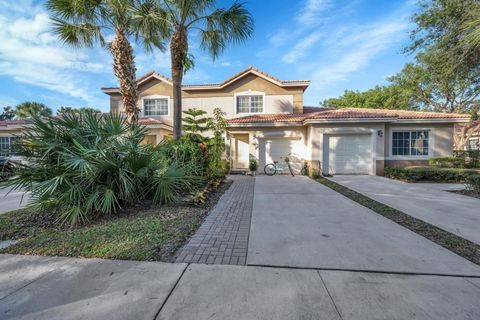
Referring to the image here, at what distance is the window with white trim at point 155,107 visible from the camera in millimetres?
16656

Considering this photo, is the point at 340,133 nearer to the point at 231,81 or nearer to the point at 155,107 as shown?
the point at 231,81

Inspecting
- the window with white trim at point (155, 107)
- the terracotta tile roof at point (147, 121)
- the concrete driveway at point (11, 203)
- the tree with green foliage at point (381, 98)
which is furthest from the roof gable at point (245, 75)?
the tree with green foliage at point (381, 98)

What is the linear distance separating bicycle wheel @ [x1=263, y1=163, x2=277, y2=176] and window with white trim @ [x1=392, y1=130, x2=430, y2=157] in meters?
7.37

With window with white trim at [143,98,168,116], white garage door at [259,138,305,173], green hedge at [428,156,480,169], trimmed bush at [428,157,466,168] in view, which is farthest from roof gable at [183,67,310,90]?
green hedge at [428,156,480,169]

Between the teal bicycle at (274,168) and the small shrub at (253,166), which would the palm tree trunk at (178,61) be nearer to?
the small shrub at (253,166)

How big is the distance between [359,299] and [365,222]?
2.77 metres

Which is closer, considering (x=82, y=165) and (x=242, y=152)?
(x=82, y=165)

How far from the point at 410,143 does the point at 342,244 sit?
43.7ft

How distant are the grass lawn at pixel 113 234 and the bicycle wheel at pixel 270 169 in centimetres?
864

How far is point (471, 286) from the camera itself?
2.43 meters

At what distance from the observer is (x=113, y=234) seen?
3811 mm

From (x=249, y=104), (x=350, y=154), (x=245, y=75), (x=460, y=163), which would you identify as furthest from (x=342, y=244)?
(x=245, y=75)

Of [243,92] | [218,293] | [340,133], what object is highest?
[243,92]

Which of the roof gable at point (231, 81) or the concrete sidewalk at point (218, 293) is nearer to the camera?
the concrete sidewalk at point (218, 293)
